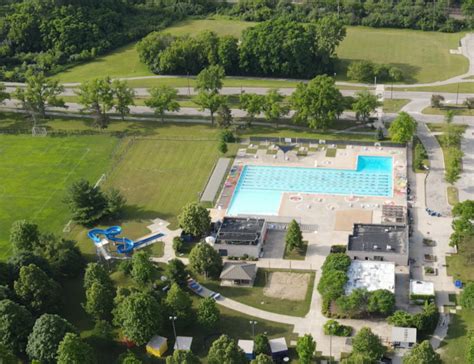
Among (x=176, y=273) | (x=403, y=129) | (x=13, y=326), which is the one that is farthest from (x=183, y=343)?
(x=403, y=129)

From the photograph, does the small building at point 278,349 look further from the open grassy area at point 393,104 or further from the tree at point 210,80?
the tree at point 210,80

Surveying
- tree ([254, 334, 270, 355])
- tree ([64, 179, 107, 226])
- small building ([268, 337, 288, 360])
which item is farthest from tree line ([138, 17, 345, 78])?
tree ([254, 334, 270, 355])

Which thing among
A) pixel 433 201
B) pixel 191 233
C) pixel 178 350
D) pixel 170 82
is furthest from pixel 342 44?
pixel 178 350

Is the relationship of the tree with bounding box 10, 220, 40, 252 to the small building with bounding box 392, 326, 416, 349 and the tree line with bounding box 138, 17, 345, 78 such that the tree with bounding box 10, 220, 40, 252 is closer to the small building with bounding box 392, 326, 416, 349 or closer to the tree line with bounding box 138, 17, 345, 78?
the small building with bounding box 392, 326, 416, 349

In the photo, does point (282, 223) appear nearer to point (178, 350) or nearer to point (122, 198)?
point (122, 198)

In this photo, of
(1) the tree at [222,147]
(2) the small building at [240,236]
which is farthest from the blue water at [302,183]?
(2) the small building at [240,236]

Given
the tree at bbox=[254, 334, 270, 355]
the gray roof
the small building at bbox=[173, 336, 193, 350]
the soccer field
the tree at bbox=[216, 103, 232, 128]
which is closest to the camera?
the tree at bbox=[254, 334, 270, 355]
